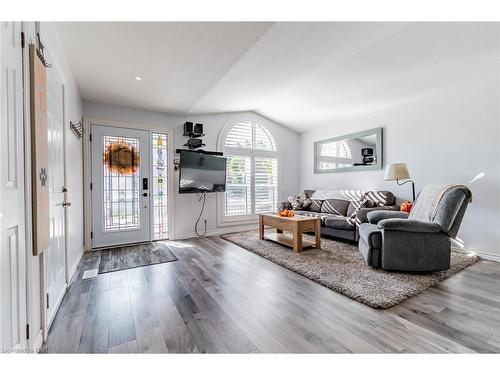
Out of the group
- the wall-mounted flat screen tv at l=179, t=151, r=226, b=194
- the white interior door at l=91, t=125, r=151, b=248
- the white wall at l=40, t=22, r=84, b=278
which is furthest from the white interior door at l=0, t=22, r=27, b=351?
the wall-mounted flat screen tv at l=179, t=151, r=226, b=194

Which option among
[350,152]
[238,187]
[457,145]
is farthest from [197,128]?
[457,145]

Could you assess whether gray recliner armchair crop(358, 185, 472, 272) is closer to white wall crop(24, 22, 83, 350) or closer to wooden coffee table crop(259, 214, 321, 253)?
wooden coffee table crop(259, 214, 321, 253)

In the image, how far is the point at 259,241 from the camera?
4043 millimetres

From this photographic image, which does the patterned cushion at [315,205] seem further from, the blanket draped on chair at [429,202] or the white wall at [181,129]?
the blanket draped on chair at [429,202]

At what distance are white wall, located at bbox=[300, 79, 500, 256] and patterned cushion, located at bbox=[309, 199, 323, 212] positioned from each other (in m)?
0.98

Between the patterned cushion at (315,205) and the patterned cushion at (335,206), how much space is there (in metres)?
0.08

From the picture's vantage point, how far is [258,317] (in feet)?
5.89

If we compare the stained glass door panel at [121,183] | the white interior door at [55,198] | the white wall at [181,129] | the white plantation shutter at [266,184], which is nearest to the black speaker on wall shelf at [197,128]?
the white wall at [181,129]

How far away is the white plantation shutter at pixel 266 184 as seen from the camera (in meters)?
5.32

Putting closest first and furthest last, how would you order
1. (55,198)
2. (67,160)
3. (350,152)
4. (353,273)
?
(55,198) → (67,160) → (353,273) → (350,152)

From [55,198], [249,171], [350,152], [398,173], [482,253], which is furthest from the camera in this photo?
[249,171]

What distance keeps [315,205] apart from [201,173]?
91.9 inches

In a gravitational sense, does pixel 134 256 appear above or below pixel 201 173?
below

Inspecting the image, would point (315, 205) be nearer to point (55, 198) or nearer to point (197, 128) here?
point (197, 128)
